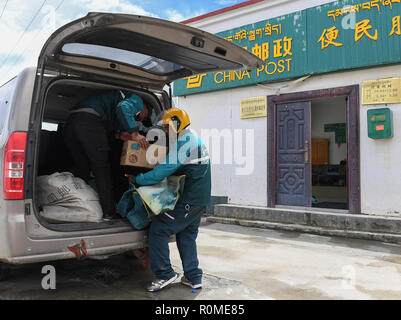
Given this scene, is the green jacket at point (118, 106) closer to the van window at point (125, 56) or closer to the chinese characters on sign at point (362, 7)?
the van window at point (125, 56)

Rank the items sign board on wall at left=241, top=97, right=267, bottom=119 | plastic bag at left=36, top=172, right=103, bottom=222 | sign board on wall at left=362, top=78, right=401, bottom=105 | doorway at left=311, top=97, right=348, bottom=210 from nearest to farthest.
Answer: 1. plastic bag at left=36, top=172, right=103, bottom=222
2. sign board on wall at left=362, top=78, right=401, bottom=105
3. sign board on wall at left=241, top=97, right=267, bottom=119
4. doorway at left=311, top=97, right=348, bottom=210

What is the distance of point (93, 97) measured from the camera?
3717 millimetres

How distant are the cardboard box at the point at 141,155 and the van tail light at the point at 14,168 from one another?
1.00m

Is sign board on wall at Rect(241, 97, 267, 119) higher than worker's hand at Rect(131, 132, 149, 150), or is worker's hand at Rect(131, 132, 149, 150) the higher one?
sign board on wall at Rect(241, 97, 267, 119)

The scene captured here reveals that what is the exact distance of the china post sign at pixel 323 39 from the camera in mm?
6129

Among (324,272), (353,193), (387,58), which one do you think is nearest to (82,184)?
(324,272)

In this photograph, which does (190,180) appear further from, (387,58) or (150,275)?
(387,58)

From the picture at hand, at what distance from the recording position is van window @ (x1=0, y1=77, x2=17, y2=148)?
281 centimetres

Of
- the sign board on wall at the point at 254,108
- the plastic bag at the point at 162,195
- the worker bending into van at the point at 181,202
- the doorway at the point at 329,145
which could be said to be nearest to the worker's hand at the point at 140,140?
the worker bending into van at the point at 181,202

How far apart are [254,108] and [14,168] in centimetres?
574

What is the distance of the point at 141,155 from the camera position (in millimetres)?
3578

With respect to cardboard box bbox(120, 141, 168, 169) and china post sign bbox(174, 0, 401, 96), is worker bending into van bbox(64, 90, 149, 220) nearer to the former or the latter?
cardboard box bbox(120, 141, 168, 169)

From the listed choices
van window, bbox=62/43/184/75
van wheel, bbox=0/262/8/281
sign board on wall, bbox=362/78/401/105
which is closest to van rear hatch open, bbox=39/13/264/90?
van window, bbox=62/43/184/75

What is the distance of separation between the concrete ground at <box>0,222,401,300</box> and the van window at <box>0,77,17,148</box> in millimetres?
1397
